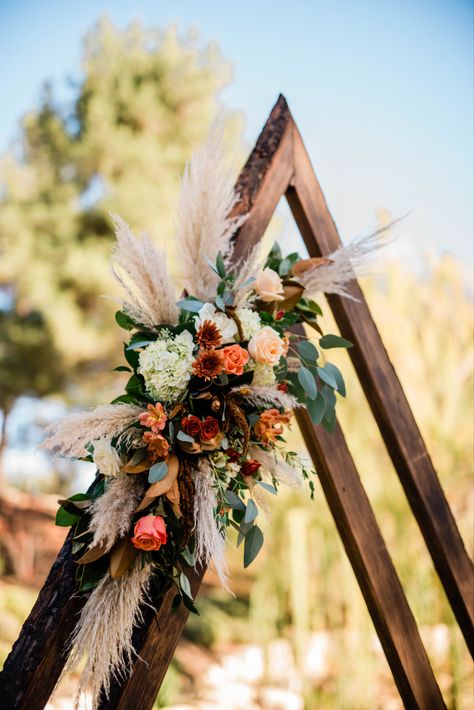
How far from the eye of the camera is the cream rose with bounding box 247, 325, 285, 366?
34.9 inches

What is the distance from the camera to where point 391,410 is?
1275 millimetres

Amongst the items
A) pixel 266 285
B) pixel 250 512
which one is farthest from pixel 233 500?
pixel 266 285

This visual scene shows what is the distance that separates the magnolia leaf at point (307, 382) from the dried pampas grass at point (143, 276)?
25 centimetres

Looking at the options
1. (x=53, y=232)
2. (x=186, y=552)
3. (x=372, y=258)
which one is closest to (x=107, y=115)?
(x=53, y=232)

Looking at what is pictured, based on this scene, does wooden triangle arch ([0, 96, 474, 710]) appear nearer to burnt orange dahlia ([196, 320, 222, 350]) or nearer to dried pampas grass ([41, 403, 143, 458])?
burnt orange dahlia ([196, 320, 222, 350])

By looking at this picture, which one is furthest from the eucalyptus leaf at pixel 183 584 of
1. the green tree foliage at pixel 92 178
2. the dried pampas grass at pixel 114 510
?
the green tree foliage at pixel 92 178

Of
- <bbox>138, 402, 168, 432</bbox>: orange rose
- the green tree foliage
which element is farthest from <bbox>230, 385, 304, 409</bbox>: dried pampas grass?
the green tree foliage

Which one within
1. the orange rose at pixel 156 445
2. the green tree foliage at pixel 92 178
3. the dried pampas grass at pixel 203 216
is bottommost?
the orange rose at pixel 156 445

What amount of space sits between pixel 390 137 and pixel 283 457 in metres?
8.16

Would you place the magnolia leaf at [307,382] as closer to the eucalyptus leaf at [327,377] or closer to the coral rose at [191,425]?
the eucalyptus leaf at [327,377]

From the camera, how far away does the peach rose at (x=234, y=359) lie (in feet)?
2.78

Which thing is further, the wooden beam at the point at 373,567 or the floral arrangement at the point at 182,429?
the wooden beam at the point at 373,567

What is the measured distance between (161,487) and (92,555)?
0.13 meters

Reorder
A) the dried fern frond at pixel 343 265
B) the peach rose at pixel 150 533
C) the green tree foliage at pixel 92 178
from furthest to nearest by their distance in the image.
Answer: the green tree foliage at pixel 92 178 < the dried fern frond at pixel 343 265 < the peach rose at pixel 150 533
